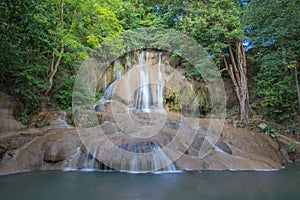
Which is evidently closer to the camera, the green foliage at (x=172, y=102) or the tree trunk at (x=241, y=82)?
the tree trunk at (x=241, y=82)

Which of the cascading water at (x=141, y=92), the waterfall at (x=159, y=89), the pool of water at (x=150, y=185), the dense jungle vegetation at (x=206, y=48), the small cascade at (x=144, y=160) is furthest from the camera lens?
the waterfall at (x=159, y=89)

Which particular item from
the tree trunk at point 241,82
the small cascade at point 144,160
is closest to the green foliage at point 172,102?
the tree trunk at point 241,82

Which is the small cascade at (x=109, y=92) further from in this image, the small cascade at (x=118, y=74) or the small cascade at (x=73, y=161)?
the small cascade at (x=73, y=161)

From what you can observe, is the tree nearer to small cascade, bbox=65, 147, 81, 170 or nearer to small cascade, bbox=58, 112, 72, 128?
small cascade, bbox=65, 147, 81, 170

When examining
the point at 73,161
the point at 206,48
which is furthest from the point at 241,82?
the point at 73,161

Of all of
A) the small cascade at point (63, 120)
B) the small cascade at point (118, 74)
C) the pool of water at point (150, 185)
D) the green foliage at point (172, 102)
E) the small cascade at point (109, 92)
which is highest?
the small cascade at point (118, 74)

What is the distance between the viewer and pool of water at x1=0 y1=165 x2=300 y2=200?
4047 mm

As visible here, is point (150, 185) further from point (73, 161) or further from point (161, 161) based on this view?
point (73, 161)

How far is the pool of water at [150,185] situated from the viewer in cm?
405

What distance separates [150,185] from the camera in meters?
4.64

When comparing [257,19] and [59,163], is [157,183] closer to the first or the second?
[59,163]

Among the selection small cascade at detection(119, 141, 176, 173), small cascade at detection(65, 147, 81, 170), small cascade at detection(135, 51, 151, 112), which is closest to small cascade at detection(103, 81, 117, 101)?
small cascade at detection(135, 51, 151, 112)

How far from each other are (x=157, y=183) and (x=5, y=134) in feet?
16.0

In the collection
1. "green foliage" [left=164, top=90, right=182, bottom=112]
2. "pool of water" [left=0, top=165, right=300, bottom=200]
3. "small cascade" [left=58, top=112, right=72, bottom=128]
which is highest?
"green foliage" [left=164, top=90, right=182, bottom=112]
